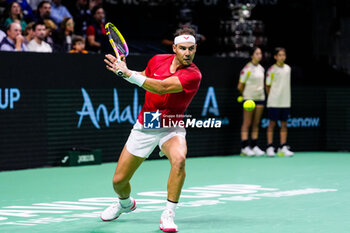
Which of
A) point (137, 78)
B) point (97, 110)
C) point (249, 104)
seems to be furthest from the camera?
point (249, 104)

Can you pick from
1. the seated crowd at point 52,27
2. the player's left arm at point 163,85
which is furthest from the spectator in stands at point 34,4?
the player's left arm at point 163,85

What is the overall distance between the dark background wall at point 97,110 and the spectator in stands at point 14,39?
27cm

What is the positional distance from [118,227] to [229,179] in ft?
13.9

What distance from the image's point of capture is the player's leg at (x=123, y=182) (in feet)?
23.1

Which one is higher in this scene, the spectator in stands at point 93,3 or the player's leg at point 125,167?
the spectator in stands at point 93,3

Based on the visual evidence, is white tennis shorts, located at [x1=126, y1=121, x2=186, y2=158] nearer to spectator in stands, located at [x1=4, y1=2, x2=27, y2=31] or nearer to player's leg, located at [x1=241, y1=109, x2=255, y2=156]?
spectator in stands, located at [x1=4, y1=2, x2=27, y2=31]

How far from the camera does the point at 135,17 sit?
651 inches

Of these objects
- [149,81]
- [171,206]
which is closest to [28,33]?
[149,81]

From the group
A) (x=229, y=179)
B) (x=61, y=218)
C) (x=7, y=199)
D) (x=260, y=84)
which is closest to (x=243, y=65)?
(x=260, y=84)

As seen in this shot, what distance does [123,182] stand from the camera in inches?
279

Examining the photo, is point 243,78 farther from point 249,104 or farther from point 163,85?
point 163,85

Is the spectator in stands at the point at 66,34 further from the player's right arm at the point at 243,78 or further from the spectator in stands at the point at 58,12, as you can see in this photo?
the player's right arm at the point at 243,78

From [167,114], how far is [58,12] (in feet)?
25.9

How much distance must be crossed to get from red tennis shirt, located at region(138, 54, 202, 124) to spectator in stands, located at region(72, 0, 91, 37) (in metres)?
7.48
